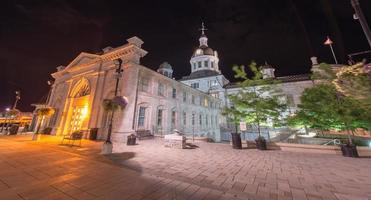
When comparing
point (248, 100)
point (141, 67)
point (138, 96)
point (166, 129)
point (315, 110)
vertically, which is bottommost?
point (166, 129)

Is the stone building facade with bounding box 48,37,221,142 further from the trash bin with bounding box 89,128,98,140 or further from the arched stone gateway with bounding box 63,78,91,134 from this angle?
the trash bin with bounding box 89,128,98,140

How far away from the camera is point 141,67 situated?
14891mm

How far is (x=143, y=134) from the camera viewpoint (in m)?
14.2

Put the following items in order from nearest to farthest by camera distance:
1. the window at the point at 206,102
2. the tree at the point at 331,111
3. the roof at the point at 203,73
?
the tree at the point at 331,111, the window at the point at 206,102, the roof at the point at 203,73

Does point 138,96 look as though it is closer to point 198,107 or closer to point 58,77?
point 198,107

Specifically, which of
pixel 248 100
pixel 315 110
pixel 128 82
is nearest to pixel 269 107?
pixel 248 100

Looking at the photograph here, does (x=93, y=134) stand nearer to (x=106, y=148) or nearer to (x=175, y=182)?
(x=106, y=148)

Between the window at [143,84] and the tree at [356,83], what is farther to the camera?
the window at [143,84]

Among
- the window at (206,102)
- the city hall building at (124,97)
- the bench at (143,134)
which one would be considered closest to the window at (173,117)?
the city hall building at (124,97)

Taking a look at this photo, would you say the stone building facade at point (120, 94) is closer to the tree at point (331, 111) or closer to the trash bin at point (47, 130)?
the trash bin at point (47, 130)

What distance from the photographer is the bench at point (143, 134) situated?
13.7 metres

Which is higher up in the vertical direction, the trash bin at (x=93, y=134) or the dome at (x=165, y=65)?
the dome at (x=165, y=65)

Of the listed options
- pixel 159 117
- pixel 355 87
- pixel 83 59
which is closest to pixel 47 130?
pixel 83 59

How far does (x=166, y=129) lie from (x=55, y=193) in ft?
48.3
